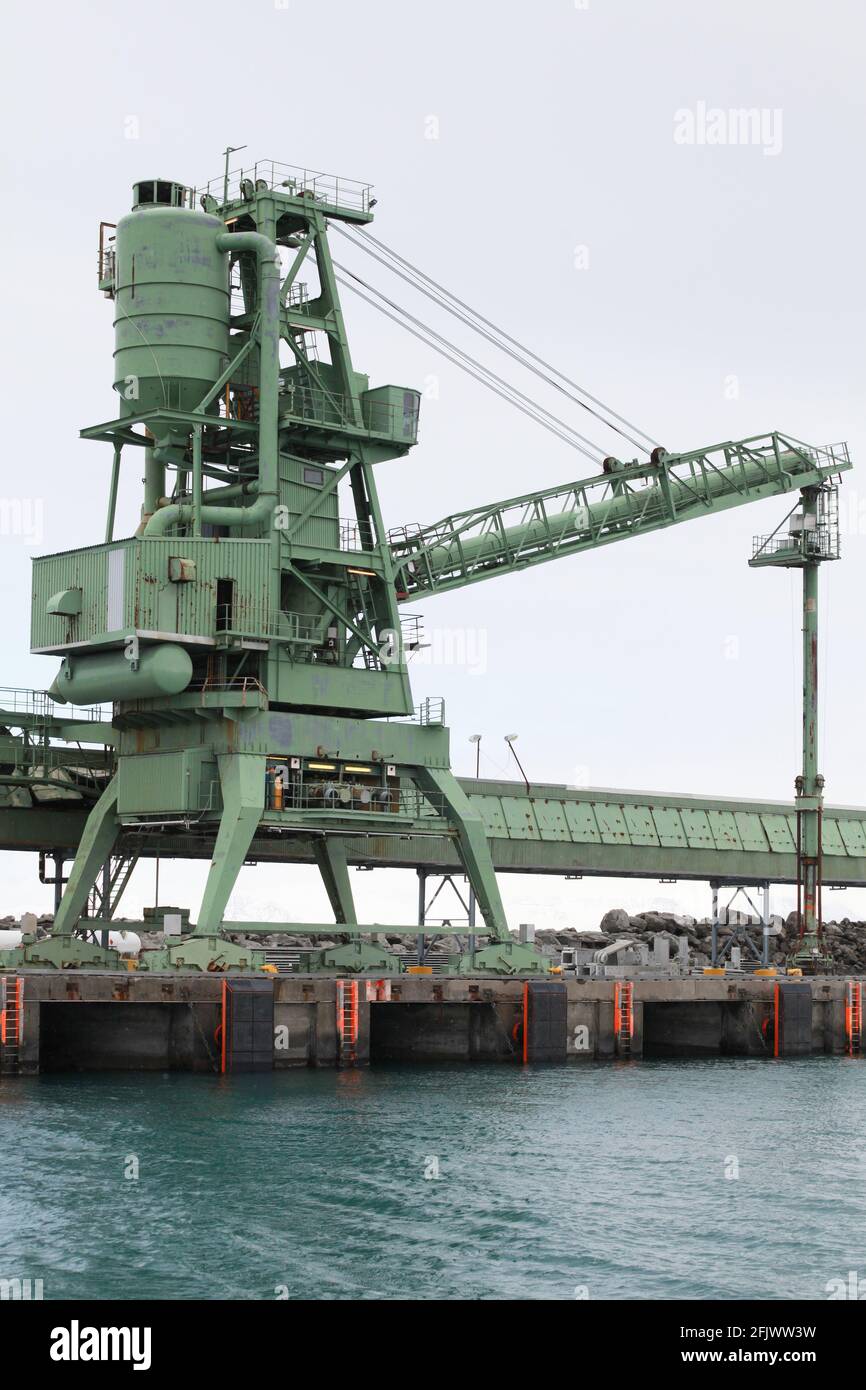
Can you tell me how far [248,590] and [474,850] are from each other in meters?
11.0

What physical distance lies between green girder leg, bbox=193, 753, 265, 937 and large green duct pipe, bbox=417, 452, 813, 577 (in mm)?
9835

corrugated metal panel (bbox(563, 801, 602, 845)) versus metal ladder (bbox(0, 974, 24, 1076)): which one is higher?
corrugated metal panel (bbox(563, 801, 602, 845))

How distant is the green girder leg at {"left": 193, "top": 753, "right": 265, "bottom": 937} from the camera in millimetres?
50938

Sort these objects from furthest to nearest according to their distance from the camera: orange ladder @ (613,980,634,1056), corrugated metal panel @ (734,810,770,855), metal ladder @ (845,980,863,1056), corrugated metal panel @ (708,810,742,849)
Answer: corrugated metal panel @ (734,810,770,855) → corrugated metal panel @ (708,810,742,849) → metal ladder @ (845,980,863,1056) → orange ladder @ (613,980,634,1056)

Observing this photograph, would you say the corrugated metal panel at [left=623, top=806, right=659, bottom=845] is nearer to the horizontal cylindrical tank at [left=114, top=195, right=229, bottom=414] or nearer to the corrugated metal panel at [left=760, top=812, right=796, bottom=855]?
the corrugated metal panel at [left=760, top=812, right=796, bottom=855]

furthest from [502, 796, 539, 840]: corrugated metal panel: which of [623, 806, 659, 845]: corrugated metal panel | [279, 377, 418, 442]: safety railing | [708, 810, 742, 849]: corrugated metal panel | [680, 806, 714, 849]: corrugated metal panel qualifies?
[279, 377, 418, 442]: safety railing

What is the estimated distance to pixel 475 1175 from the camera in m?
33.8

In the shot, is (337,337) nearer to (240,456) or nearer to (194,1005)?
(240,456)

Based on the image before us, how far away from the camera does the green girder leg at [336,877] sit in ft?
196

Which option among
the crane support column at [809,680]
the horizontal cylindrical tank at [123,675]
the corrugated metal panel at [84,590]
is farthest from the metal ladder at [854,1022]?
the corrugated metal panel at [84,590]

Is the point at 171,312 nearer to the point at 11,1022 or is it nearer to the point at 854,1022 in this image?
the point at 11,1022

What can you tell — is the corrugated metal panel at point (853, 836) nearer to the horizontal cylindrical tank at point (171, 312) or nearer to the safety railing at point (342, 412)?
the safety railing at point (342, 412)
